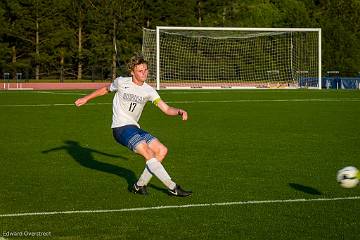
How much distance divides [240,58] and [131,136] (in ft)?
175

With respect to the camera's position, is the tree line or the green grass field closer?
the green grass field

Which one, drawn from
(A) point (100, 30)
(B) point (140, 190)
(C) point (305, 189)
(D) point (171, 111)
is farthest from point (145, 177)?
(A) point (100, 30)

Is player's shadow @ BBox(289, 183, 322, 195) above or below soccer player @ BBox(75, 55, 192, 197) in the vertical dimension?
below

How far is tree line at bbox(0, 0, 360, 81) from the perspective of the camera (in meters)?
73.9

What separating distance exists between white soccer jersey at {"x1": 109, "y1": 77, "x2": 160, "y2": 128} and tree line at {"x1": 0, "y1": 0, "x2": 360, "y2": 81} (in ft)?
210

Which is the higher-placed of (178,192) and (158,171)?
(158,171)

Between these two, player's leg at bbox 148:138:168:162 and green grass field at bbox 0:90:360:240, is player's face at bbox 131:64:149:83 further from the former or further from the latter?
green grass field at bbox 0:90:360:240

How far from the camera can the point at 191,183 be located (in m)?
11.0

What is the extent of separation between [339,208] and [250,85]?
5161 centimetres

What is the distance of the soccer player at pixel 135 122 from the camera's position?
9648 millimetres

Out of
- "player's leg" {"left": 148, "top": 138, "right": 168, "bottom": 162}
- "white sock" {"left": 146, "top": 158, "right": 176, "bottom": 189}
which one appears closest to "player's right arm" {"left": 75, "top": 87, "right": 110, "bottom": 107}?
"player's leg" {"left": 148, "top": 138, "right": 168, "bottom": 162}

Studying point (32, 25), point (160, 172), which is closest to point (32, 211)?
point (160, 172)

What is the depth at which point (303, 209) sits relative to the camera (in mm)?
8852

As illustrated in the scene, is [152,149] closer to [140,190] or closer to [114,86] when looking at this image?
[140,190]
